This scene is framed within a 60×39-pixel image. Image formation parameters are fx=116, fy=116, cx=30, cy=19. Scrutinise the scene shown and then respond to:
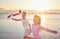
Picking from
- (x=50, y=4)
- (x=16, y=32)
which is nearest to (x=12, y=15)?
(x=16, y=32)

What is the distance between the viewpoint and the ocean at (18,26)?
3.80ft

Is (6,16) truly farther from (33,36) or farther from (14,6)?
(33,36)

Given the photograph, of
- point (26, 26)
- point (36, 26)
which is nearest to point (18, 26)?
point (26, 26)

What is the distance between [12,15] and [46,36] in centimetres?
41

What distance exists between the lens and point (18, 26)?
1183 millimetres

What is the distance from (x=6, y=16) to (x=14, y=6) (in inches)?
5.2

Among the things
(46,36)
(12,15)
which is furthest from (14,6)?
(46,36)

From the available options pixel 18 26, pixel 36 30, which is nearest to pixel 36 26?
pixel 36 30

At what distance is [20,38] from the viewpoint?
118cm

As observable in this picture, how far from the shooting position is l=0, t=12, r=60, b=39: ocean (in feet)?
3.80

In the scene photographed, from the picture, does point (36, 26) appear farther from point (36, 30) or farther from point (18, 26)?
point (18, 26)

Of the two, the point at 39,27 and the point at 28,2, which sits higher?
the point at 28,2

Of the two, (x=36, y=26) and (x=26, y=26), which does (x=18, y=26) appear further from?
(x=36, y=26)

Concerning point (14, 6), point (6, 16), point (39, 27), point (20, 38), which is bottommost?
point (20, 38)
